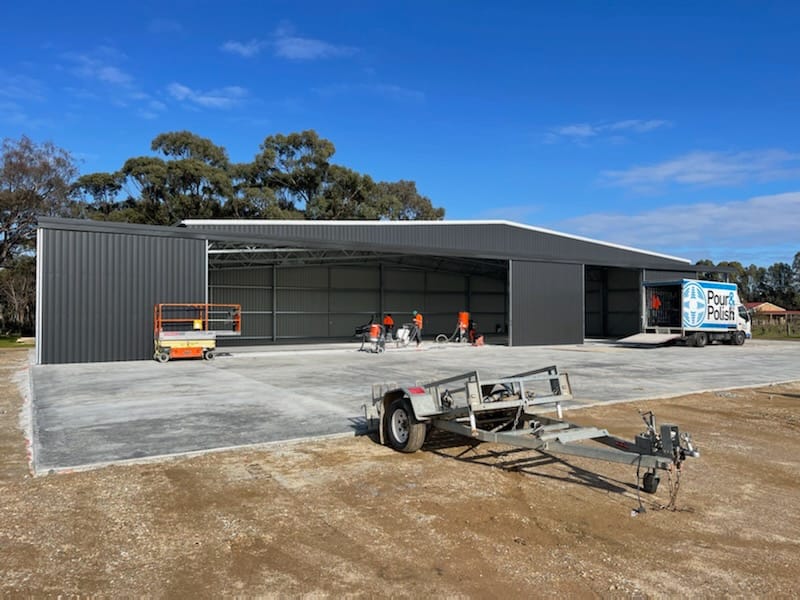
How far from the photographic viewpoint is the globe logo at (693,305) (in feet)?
91.3

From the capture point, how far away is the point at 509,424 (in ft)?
23.4

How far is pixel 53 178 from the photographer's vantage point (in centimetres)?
4038

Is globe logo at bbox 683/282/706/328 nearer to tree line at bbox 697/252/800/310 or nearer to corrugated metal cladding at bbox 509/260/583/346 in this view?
corrugated metal cladding at bbox 509/260/583/346

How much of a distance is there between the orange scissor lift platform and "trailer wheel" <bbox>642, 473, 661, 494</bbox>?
15.6m

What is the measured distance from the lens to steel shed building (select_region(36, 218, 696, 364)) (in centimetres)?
1864

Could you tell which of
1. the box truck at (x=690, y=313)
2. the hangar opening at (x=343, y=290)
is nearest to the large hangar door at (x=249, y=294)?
the hangar opening at (x=343, y=290)

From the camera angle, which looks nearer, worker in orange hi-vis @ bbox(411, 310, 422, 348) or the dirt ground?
the dirt ground

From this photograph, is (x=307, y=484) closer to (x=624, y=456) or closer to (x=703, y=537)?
(x=624, y=456)

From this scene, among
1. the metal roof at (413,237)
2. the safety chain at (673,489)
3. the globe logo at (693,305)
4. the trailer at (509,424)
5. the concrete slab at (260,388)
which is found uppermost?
the metal roof at (413,237)

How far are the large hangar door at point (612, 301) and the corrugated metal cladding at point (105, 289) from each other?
2932 centimetres

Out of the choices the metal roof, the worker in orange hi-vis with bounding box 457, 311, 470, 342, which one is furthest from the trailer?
Result: the worker in orange hi-vis with bounding box 457, 311, 470, 342

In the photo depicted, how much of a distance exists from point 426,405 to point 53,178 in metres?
42.9

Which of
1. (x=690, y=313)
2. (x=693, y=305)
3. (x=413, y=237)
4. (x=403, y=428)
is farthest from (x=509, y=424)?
(x=693, y=305)

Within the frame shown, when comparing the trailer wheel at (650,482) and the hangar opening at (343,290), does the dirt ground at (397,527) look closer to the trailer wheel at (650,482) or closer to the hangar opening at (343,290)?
the trailer wheel at (650,482)
